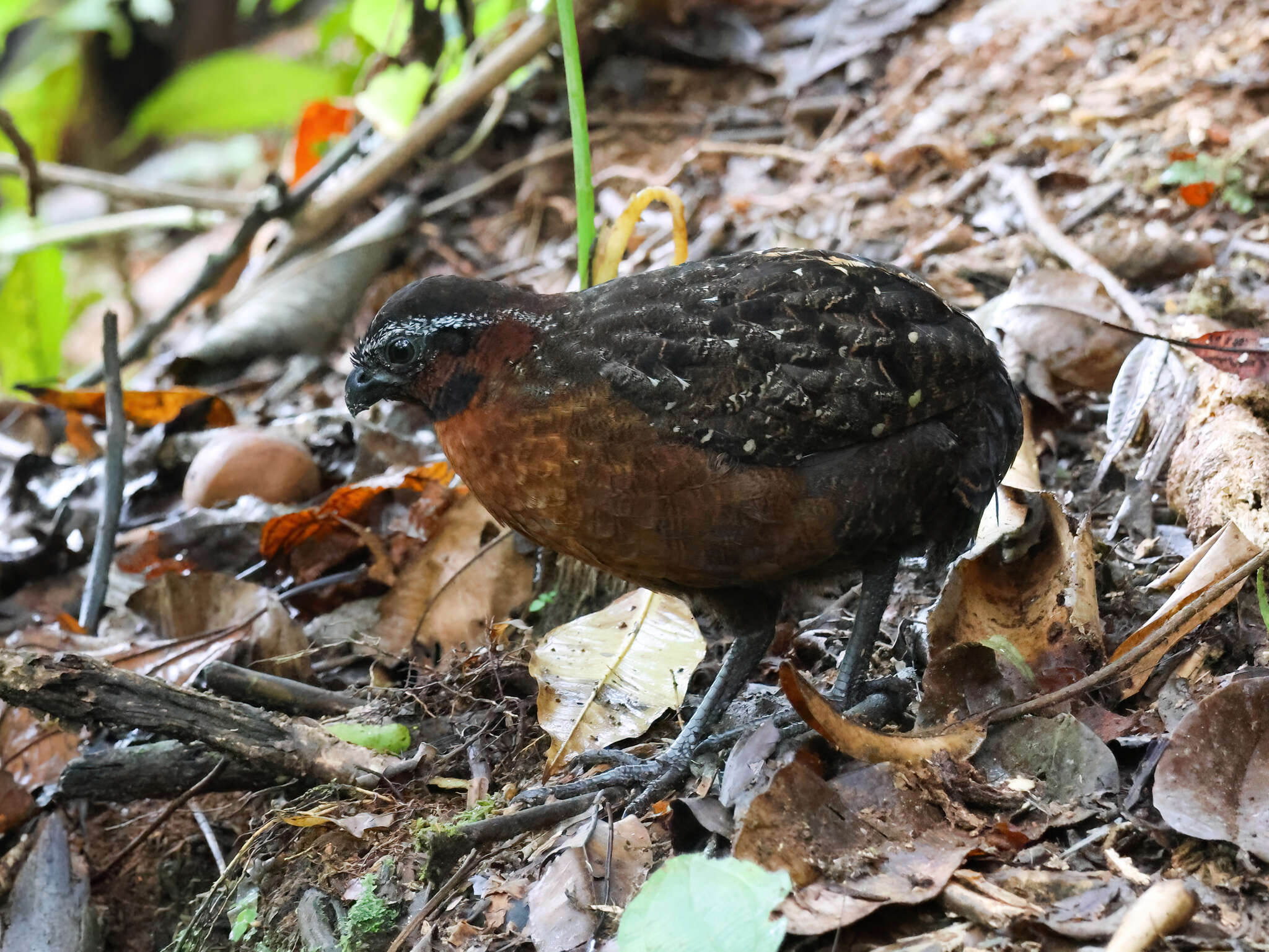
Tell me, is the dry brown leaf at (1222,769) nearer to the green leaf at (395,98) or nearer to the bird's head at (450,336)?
the bird's head at (450,336)

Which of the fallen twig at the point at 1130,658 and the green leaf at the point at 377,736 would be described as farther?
the green leaf at the point at 377,736

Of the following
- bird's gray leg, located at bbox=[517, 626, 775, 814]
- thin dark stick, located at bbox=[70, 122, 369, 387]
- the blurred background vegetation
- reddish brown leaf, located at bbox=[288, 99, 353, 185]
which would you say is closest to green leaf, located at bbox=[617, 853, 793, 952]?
bird's gray leg, located at bbox=[517, 626, 775, 814]

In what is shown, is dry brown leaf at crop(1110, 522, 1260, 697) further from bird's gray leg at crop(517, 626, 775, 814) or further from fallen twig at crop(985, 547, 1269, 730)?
bird's gray leg at crop(517, 626, 775, 814)

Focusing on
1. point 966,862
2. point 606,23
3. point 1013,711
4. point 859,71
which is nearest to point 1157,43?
point 859,71

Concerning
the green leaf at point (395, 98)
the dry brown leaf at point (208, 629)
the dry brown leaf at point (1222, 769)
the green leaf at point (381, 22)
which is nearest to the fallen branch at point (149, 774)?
the dry brown leaf at point (208, 629)

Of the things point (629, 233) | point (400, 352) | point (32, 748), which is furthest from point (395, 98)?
point (32, 748)

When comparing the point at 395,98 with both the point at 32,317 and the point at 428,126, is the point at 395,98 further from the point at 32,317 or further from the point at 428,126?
the point at 32,317
